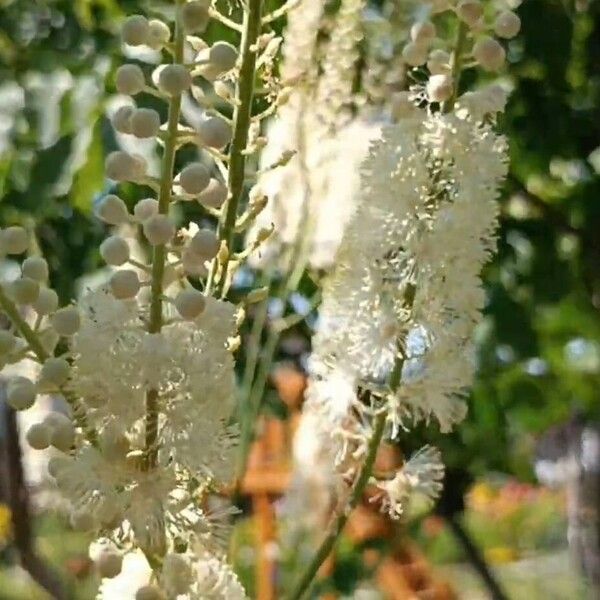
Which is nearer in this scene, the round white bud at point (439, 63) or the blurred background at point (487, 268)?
the round white bud at point (439, 63)

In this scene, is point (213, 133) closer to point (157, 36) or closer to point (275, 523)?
point (157, 36)

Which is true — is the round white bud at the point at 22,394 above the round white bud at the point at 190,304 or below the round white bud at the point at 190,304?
below

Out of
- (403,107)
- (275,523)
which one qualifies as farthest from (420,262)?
(275,523)

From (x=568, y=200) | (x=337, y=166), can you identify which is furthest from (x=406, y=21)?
(x=568, y=200)

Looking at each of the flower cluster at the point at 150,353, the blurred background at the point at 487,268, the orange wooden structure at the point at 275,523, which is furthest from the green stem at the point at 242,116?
the orange wooden structure at the point at 275,523

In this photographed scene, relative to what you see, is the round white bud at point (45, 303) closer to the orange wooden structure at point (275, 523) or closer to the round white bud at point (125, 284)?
the round white bud at point (125, 284)

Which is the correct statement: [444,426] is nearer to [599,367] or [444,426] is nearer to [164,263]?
[164,263]
